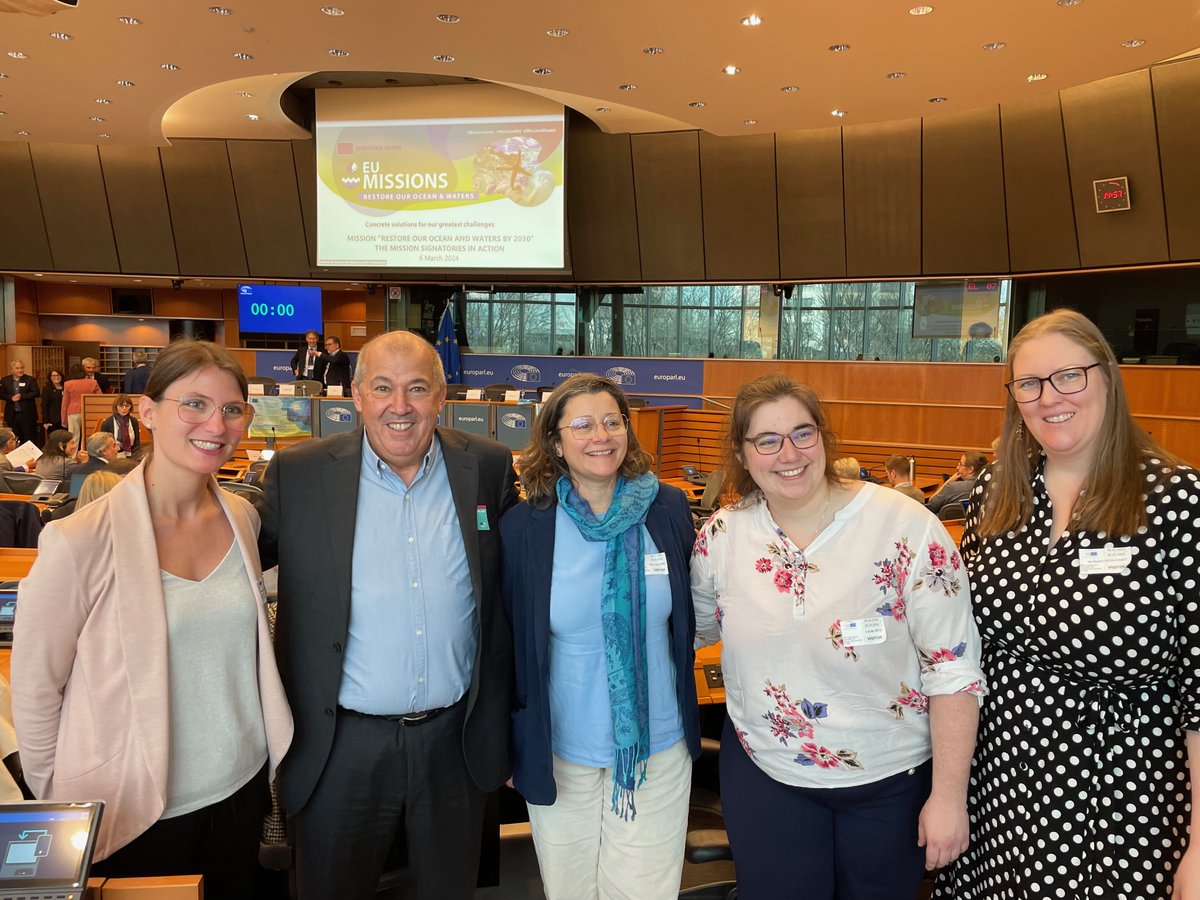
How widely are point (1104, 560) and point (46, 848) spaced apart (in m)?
1.86

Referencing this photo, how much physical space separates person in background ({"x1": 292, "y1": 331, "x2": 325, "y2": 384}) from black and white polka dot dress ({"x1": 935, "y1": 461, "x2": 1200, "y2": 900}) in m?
10.9

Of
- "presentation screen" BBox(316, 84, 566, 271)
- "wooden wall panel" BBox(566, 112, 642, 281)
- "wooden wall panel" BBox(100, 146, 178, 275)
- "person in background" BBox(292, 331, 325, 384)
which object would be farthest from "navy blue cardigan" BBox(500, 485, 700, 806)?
"wooden wall panel" BBox(100, 146, 178, 275)

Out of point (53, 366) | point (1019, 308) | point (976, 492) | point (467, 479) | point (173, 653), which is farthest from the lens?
point (53, 366)

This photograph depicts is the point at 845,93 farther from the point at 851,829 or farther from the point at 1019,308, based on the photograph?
the point at 851,829

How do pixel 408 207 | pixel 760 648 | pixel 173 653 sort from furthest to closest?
1. pixel 408 207
2. pixel 760 648
3. pixel 173 653

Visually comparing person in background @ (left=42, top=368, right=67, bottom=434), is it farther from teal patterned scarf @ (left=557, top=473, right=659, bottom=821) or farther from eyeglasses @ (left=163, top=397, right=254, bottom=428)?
teal patterned scarf @ (left=557, top=473, right=659, bottom=821)

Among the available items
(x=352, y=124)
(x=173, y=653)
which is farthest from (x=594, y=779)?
(x=352, y=124)

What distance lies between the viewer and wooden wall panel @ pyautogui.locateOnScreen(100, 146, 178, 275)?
12.1 metres

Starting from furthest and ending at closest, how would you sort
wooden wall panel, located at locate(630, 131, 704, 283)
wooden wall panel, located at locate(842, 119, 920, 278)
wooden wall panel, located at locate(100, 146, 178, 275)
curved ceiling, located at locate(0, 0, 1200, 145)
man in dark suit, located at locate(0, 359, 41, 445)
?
man in dark suit, located at locate(0, 359, 41, 445), wooden wall panel, located at locate(100, 146, 178, 275), wooden wall panel, located at locate(630, 131, 704, 283), wooden wall panel, located at locate(842, 119, 920, 278), curved ceiling, located at locate(0, 0, 1200, 145)

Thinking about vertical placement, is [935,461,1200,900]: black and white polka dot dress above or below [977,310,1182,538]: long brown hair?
below

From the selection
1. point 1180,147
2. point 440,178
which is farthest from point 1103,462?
point 440,178

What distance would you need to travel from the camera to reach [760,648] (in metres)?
1.73

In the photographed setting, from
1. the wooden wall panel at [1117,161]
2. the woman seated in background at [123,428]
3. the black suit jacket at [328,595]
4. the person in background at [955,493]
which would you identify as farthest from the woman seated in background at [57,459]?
the wooden wall panel at [1117,161]

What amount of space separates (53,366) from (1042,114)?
17.1 m
